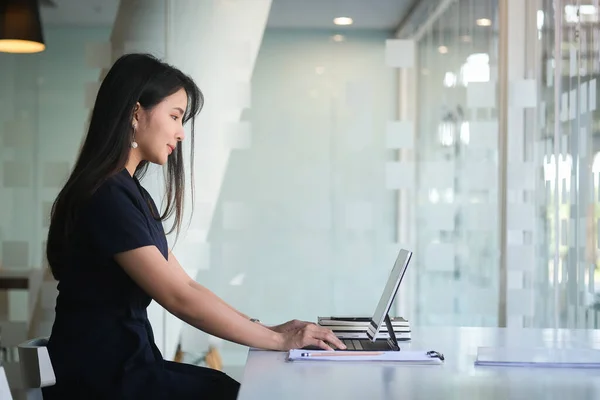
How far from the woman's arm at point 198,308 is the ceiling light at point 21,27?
207 centimetres

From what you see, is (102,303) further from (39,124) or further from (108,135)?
(39,124)

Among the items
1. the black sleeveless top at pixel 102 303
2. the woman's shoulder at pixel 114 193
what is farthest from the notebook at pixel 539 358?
the woman's shoulder at pixel 114 193

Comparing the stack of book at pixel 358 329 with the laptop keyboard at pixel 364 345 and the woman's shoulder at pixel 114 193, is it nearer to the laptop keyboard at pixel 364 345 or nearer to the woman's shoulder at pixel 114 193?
the laptop keyboard at pixel 364 345

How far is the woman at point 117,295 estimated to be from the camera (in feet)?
6.27

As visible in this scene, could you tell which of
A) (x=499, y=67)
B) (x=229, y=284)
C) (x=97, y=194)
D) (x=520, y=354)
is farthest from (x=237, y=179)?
(x=520, y=354)

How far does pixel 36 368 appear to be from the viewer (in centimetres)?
177

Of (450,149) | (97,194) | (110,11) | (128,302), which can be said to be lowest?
(128,302)

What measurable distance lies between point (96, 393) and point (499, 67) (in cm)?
250

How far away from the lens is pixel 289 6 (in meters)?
3.70

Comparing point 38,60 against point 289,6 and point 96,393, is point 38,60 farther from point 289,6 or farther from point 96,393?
point 96,393

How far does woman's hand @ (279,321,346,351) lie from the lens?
6.46 ft

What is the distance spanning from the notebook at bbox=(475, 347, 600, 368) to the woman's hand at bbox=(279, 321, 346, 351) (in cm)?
33

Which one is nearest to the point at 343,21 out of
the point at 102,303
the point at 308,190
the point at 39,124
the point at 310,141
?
the point at 310,141

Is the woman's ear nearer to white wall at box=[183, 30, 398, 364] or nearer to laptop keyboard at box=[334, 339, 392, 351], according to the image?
laptop keyboard at box=[334, 339, 392, 351]
